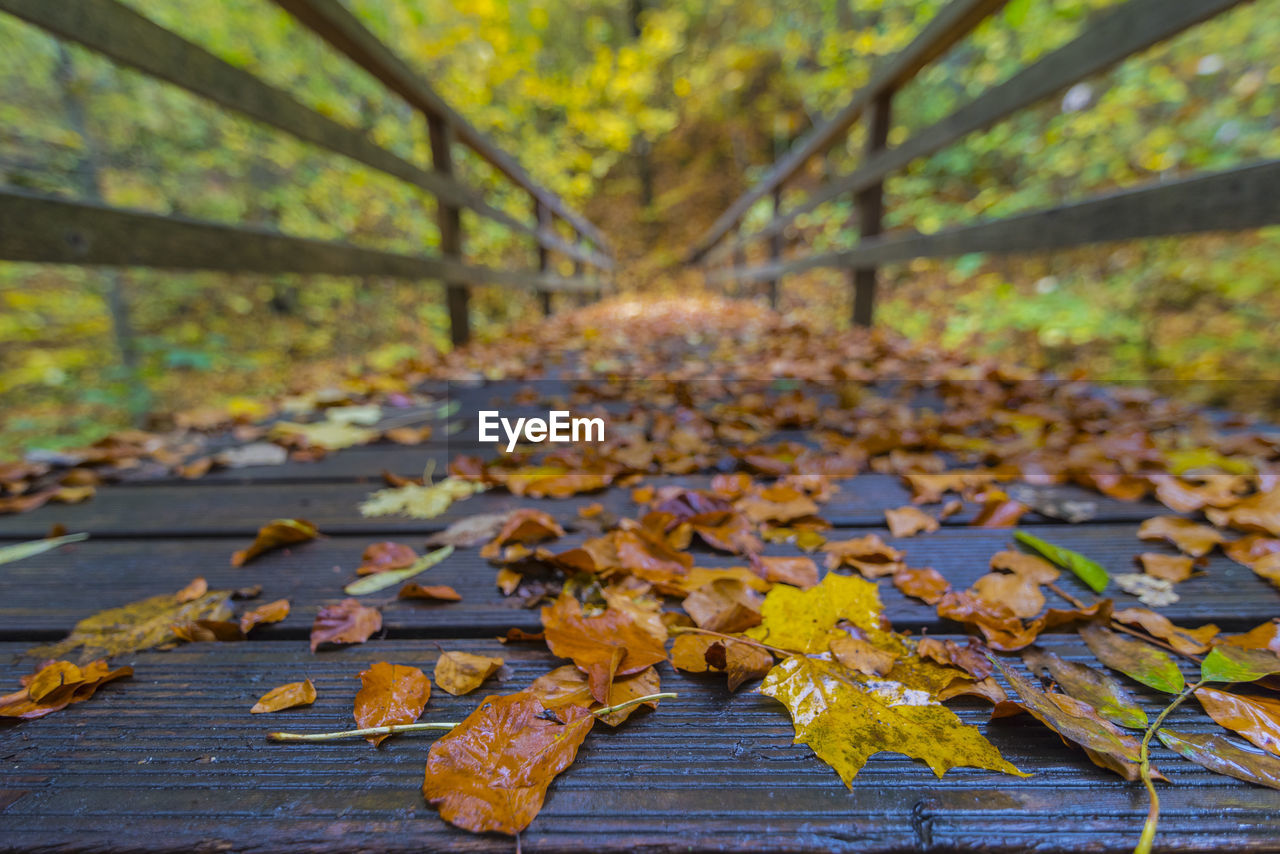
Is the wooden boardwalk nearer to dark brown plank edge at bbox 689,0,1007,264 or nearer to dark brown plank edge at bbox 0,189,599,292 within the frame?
dark brown plank edge at bbox 0,189,599,292

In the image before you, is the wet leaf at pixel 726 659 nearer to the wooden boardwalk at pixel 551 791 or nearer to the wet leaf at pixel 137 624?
the wooden boardwalk at pixel 551 791

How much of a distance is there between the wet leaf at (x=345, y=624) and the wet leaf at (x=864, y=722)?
492 millimetres

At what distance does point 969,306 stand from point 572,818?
6.10 m

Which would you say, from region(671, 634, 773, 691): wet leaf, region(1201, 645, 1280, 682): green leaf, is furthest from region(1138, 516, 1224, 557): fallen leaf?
region(671, 634, 773, 691): wet leaf

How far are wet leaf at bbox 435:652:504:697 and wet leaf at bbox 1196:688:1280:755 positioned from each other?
0.72 meters

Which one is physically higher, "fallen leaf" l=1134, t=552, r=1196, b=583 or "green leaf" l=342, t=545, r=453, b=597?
"fallen leaf" l=1134, t=552, r=1196, b=583

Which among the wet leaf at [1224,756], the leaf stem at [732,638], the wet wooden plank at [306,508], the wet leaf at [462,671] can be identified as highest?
the wet wooden plank at [306,508]

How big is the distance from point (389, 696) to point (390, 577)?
30 centimetres

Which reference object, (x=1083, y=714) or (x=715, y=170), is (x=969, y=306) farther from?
(x=715, y=170)

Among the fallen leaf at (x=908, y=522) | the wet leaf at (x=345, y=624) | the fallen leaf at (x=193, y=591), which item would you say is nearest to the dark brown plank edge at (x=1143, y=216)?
the fallen leaf at (x=908, y=522)

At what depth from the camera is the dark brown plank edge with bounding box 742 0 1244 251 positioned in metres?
1.31

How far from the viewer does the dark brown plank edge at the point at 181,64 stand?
46.1 inches

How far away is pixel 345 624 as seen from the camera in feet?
2.33
